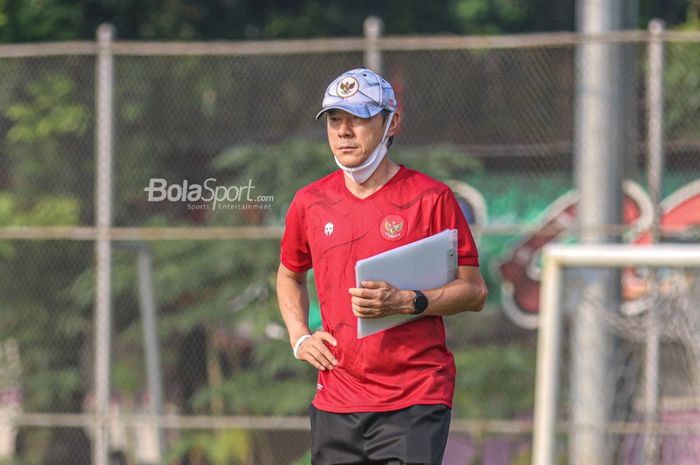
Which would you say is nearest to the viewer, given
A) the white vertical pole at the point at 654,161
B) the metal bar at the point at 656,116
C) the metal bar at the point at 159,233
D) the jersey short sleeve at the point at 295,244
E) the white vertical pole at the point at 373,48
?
the jersey short sleeve at the point at 295,244

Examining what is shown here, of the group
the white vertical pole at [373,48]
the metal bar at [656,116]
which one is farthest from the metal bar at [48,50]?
the metal bar at [656,116]

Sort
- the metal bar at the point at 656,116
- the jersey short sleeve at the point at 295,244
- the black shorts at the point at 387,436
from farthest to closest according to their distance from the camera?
the metal bar at the point at 656,116
the jersey short sleeve at the point at 295,244
the black shorts at the point at 387,436

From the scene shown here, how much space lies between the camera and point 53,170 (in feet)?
34.2

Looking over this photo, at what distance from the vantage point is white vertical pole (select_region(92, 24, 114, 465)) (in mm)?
9844

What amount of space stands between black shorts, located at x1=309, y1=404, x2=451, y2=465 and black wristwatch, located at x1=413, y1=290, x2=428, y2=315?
349 millimetres

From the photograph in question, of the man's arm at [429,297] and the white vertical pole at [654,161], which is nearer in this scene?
the man's arm at [429,297]

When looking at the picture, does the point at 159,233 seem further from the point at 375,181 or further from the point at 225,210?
the point at 375,181

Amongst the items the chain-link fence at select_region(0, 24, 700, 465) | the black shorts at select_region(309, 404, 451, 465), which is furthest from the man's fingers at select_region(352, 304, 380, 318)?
the chain-link fence at select_region(0, 24, 700, 465)

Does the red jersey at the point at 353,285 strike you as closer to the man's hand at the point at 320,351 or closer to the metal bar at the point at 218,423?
the man's hand at the point at 320,351

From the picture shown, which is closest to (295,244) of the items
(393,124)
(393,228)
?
(393,228)

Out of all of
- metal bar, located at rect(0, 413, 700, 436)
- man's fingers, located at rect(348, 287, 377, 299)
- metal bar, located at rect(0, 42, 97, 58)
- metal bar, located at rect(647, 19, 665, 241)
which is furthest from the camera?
metal bar, located at rect(0, 42, 97, 58)

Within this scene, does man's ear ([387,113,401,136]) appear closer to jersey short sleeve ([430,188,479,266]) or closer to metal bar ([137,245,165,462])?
jersey short sleeve ([430,188,479,266])

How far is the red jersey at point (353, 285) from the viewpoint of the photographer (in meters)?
5.34

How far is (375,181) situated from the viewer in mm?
5414
